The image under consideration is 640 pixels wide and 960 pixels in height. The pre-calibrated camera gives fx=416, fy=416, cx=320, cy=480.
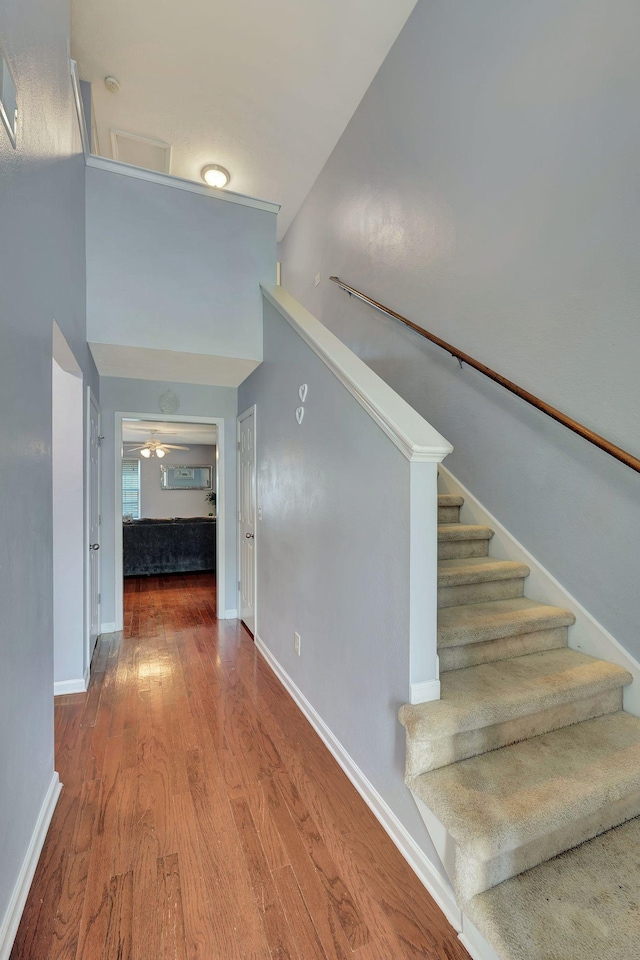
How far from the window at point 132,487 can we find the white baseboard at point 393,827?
29.5 feet

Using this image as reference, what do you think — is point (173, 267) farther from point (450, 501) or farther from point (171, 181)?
point (450, 501)

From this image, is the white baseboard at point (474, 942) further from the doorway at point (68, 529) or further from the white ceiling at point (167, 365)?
the white ceiling at point (167, 365)

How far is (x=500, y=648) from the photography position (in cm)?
195

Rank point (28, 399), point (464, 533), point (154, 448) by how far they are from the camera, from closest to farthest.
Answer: point (28, 399) → point (464, 533) → point (154, 448)

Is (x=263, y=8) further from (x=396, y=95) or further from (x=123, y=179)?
(x=123, y=179)

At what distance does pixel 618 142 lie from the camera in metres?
1.85

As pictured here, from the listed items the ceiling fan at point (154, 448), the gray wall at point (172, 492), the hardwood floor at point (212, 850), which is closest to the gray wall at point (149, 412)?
the hardwood floor at point (212, 850)

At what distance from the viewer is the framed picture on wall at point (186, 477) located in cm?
1053

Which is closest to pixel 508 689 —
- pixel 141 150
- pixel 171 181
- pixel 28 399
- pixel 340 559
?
pixel 340 559

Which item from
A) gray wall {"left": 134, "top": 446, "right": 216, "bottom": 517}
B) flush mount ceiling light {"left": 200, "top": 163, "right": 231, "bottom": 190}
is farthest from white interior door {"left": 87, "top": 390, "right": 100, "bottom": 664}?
gray wall {"left": 134, "top": 446, "right": 216, "bottom": 517}

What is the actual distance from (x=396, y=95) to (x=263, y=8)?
117cm

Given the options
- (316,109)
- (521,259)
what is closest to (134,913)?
(521,259)

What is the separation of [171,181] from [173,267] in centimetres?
64

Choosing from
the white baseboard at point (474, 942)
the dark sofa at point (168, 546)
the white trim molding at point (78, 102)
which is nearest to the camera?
the white baseboard at point (474, 942)
